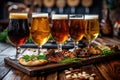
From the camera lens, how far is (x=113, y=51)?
133 cm

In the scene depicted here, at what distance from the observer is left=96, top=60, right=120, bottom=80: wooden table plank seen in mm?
981

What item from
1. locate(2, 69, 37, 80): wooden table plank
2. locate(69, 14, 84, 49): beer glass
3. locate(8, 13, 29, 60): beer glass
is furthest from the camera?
locate(69, 14, 84, 49): beer glass

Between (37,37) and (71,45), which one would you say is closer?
(37,37)

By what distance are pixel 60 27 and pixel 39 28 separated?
0.11 meters

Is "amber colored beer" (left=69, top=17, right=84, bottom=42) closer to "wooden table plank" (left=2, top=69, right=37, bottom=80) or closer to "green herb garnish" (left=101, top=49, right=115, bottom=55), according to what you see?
"green herb garnish" (left=101, top=49, right=115, bottom=55)

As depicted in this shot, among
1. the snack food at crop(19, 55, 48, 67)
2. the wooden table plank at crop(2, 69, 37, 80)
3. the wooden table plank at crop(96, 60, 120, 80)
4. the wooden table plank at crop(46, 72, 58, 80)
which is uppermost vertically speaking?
the snack food at crop(19, 55, 48, 67)

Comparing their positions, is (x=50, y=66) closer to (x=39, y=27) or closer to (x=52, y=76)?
Result: (x=52, y=76)

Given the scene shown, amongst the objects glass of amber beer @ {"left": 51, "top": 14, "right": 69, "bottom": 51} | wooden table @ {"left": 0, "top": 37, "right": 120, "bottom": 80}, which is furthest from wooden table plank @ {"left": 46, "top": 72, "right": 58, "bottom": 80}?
glass of amber beer @ {"left": 51, "top": 14, "right": 69, "bottom": 51}

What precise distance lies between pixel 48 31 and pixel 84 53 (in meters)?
0.22

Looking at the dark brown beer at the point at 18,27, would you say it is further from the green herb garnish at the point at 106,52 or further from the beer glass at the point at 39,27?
the green herb garnish at the point at 106,52

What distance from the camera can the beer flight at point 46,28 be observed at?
1.18 meters

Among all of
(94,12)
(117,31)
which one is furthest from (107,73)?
(94,12)

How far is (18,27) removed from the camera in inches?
46.0

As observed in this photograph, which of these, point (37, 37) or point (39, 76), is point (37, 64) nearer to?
point (39, 76)
